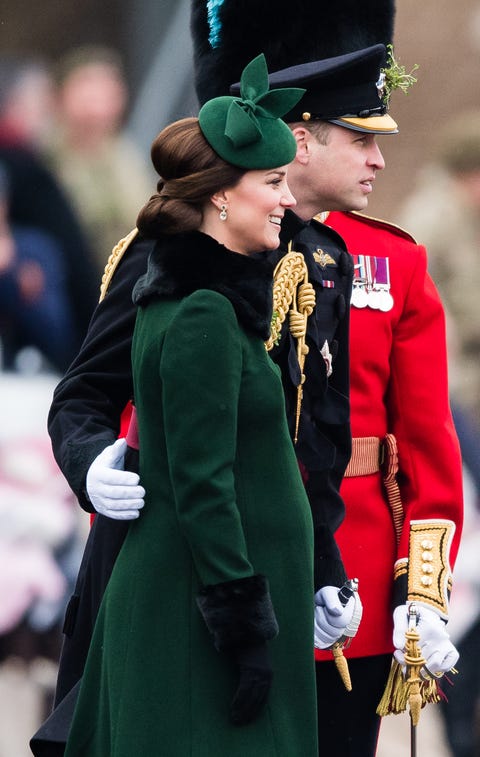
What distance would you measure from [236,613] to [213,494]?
197mm

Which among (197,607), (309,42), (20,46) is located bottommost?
(197,607)

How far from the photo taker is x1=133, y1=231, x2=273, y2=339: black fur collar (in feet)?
9.17

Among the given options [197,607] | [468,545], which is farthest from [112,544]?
[468,545]

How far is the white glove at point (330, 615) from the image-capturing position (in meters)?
3.21

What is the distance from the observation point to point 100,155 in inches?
193

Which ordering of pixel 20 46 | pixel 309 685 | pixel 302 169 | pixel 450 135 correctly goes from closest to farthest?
pixel 309 685
pixel 302 169
pixel 20 46
pixel 450 135

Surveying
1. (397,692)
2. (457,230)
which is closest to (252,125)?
(397,692)

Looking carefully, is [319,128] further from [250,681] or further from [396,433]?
[250,681]

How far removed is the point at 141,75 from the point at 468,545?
1.76 meters

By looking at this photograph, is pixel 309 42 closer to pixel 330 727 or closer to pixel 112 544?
pixel 112 544

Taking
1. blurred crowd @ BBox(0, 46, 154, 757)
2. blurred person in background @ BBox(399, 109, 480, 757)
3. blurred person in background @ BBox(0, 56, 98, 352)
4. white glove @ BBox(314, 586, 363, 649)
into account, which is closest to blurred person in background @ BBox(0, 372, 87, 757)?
blurred crowd @ BBox(0, 46, 154, 757)

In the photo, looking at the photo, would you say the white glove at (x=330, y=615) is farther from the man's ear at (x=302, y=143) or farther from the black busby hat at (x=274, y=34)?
the black busby hat at (x=274, y=34)

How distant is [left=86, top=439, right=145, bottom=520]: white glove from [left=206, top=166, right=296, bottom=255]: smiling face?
44 cm

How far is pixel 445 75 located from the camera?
5066 mm
